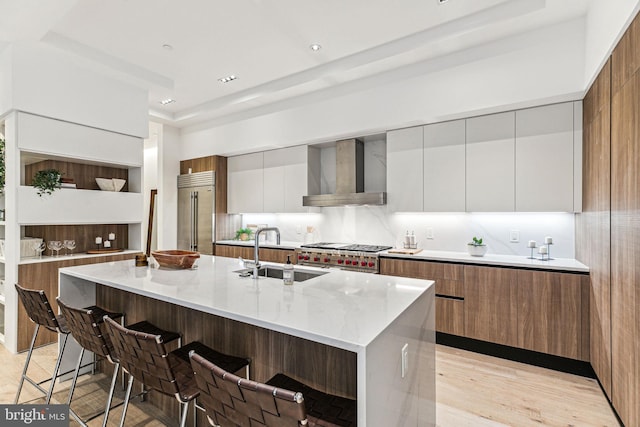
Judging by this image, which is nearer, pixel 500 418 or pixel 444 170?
pixel 500 418

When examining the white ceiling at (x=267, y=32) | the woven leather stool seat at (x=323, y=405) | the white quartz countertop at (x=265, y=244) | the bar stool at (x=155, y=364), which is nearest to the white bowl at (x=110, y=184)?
the white ceiling at (x=267, y=32)

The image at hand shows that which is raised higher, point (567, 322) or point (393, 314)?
point (393, 314)

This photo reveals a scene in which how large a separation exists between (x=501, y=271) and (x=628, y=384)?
1.18 metres

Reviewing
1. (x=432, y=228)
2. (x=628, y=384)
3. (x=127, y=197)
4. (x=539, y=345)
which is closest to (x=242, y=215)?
(x=127, y=197)

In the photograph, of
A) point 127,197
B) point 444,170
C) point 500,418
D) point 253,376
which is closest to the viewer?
point 253,376

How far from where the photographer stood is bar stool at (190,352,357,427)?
98 cm

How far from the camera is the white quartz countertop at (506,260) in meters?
2.69

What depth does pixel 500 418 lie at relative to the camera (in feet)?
6.99

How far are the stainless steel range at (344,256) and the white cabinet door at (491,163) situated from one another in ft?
3.69

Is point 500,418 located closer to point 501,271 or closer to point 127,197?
point 501,271

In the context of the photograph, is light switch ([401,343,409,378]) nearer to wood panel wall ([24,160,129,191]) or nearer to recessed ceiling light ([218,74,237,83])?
recessed ceiling light ([218,74,237,83])

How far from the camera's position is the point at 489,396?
2.38 meters

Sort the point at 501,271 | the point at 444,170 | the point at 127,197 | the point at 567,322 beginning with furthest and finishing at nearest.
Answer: the point at 127,197 < the point at 444,170 < the point at 501,271 < the point at 567,322

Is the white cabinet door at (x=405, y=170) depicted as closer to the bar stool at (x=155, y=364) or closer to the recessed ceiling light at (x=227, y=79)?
the recessed ceiling light at (x=227, y=79)
